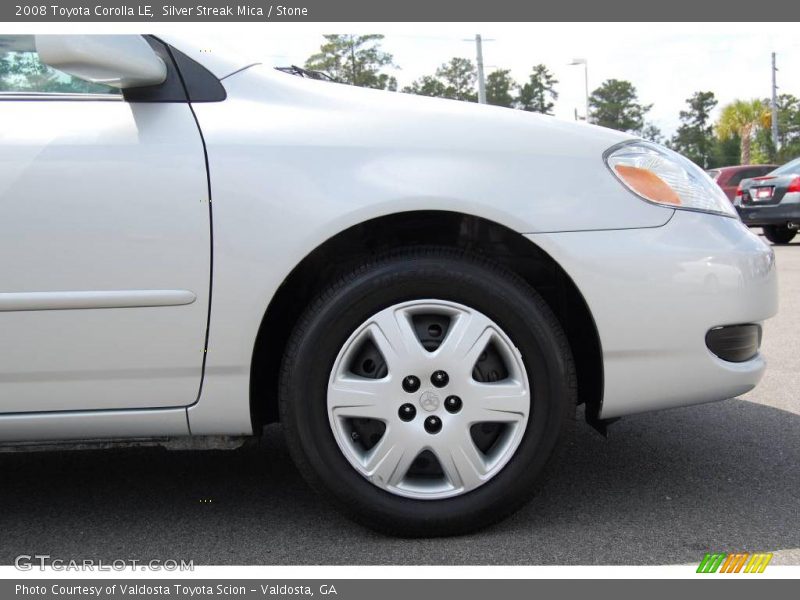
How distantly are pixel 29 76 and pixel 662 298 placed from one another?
1.85 metres

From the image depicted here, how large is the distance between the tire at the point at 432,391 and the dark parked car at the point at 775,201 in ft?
33.7

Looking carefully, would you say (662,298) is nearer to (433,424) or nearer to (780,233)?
(433,424)

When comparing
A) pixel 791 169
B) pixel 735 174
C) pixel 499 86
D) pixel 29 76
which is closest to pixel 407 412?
pixel 29 76

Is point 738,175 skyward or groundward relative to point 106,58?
groundward

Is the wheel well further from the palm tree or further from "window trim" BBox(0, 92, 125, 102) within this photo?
the palm tree

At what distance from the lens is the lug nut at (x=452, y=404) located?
2.21 metres

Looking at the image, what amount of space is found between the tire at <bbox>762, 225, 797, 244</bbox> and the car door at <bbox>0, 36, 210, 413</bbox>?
11.5m

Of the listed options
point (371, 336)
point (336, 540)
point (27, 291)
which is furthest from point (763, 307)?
A: point (27, 291)

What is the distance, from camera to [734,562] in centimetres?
213

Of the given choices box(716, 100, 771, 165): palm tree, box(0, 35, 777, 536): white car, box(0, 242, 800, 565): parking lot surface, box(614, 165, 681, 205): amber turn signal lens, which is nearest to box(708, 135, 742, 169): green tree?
box(716, 100, 771, 165): palm tree

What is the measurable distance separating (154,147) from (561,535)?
59.1 inches

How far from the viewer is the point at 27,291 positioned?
2146 mm

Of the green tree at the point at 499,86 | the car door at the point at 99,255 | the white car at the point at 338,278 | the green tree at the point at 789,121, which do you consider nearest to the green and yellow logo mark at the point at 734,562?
the white car at the point at 338,278
